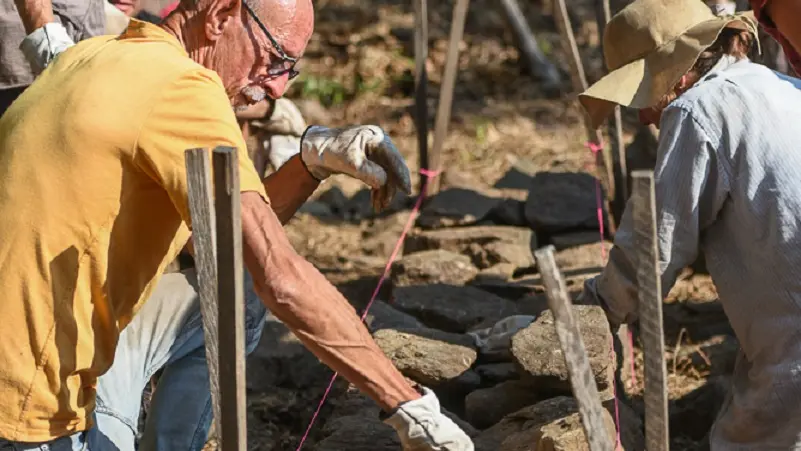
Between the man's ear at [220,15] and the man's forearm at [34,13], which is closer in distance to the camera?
the man's ear at [220,15]

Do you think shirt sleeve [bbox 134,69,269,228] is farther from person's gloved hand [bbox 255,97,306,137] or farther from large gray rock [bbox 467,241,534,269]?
large gray rock [bbox 467,241,534,269]

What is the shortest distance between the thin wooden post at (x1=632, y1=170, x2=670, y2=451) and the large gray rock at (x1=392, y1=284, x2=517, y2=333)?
264 centimetres

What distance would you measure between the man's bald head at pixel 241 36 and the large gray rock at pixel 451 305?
2226 mm

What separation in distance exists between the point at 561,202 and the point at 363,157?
10.4 ft

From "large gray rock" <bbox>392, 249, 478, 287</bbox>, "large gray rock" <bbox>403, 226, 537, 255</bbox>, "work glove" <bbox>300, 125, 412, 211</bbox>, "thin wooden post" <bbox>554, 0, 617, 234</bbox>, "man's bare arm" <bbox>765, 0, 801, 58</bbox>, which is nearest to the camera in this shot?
"man's bare arm" <bbox>765, 0, 801, 58</bbox>

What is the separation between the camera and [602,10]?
6.02 metres

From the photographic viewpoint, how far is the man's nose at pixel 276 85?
3068 millimetres

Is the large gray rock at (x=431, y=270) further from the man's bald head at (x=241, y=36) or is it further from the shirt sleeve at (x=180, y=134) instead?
the shirt sleeve at (x=180, y=134)

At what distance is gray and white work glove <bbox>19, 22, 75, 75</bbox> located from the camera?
4.18m

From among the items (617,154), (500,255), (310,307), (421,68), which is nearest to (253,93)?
(310,307)

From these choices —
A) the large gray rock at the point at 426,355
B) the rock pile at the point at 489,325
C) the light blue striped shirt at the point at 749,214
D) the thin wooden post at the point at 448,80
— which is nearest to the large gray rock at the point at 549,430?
the rock pile at the point at 489,325

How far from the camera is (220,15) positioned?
2.91 m

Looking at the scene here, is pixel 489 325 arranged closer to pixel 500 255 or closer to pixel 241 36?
pixel 500 255

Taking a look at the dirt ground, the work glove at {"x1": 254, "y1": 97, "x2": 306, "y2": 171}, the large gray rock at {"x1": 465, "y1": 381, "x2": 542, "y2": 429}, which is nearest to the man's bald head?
the large gray rock at {"x1": 465, "y1": 381, "x2": 542, "y2": 429}
